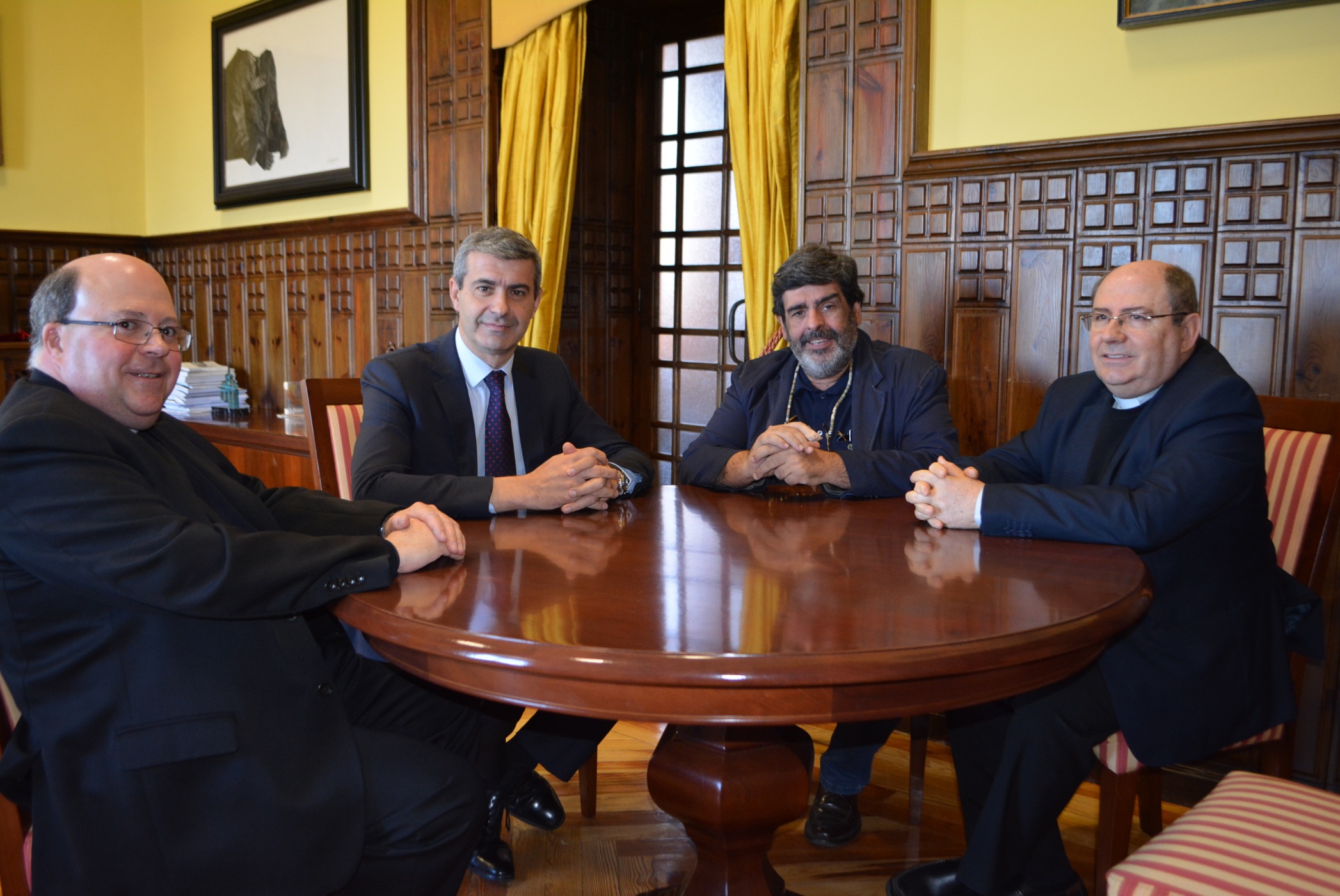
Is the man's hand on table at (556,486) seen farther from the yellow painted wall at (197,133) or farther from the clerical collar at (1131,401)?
the yellow painted wall at (197,133)

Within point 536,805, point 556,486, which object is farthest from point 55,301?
point 536,805

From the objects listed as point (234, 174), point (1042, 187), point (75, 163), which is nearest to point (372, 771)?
point (1042, 187)

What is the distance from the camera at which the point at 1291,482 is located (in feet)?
7.36

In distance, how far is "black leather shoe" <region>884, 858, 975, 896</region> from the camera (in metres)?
2.13

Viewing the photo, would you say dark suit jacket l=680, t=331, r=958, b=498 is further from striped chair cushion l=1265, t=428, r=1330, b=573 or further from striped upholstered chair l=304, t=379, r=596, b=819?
striped upholstered chair l=304, t=379, r=596, b=819

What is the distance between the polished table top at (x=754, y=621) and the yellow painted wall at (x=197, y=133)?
392 centimetres

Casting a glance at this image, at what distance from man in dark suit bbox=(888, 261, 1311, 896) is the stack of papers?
207 inches

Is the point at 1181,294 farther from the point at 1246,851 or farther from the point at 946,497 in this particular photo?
the point at 1246,851

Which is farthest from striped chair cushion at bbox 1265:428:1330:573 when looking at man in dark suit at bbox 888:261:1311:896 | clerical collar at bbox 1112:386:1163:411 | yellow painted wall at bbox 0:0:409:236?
yellow painted wall at bbox 0:0:409:236

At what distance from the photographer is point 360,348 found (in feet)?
17.8

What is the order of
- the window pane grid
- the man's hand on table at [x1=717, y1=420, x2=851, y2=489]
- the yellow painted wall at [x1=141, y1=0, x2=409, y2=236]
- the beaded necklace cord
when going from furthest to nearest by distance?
the yellow painted wall at [x1=141, y1=0, x2=409, y2=236], the window pane grid, the beaded necklace cord, the man's hand on table at [x1=717, y1=420, x2=851, y2=489]

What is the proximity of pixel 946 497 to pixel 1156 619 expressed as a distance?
0.45 m

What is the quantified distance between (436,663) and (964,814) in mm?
1331

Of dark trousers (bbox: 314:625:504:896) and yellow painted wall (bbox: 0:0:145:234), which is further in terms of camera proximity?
yellow painted wall (bbox: 0:0:145:234)
